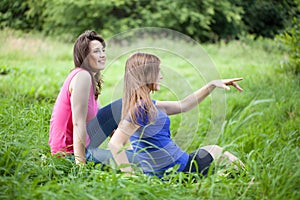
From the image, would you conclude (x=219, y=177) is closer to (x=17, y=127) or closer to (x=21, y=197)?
(x=21, y=197)

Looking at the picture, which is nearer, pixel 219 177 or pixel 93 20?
pixel 219 177

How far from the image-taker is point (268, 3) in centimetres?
1258

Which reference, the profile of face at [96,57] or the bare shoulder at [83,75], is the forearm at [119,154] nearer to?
the bare shoulder at [83,75]

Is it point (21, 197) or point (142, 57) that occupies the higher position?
point (142, 57)

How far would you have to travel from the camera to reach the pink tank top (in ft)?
8.86

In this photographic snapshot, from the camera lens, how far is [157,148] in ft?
8.27

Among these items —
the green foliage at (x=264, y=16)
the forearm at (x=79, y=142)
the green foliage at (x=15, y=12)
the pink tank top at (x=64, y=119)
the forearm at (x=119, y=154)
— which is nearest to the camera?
the forearm at (x=119, y=154)

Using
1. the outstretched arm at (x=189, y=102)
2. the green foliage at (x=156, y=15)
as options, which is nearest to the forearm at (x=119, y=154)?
the outstretched arm at (x=189, y=102)

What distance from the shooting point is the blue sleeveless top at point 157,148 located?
2467 millimetres

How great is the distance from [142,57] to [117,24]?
1094 cm

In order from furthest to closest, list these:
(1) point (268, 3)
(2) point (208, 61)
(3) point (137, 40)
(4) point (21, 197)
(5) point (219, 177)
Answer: (1) point (268, 3) → (3) point (137, 40) → (2) point (208, 61) → (5) point (219, 177) → (4) point (21, 197)

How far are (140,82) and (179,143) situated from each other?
0.58 metres

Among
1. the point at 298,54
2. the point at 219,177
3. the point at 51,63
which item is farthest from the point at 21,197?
the point at 51,63

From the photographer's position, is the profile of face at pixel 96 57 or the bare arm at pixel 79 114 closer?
the bare arm at pixel 79 114
